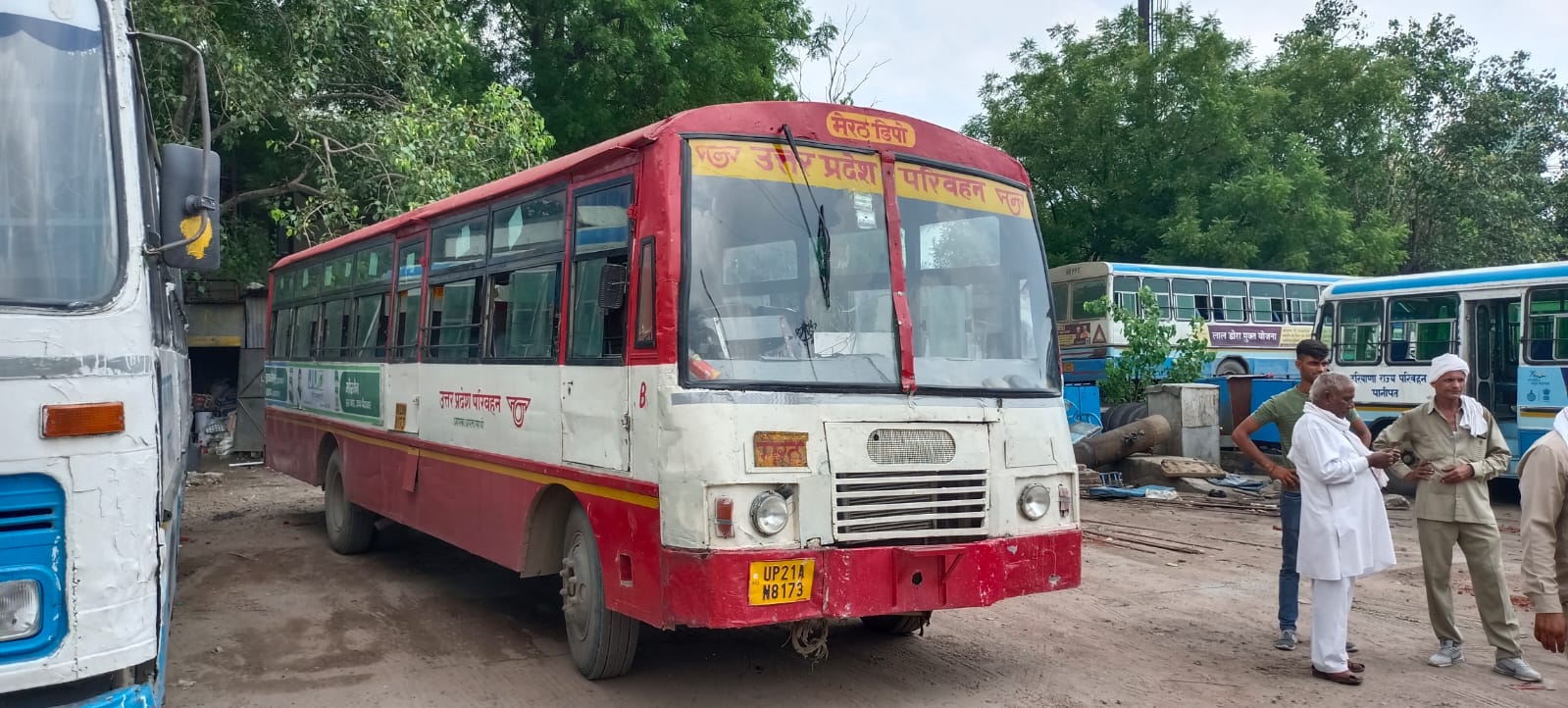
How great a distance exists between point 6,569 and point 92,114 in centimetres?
149

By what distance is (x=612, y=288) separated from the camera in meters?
5.47

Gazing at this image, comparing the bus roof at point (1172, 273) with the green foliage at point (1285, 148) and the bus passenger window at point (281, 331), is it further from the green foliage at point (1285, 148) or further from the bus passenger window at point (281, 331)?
the bus passenger window at point (281, 331)

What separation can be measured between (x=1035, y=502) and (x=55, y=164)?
4423mm

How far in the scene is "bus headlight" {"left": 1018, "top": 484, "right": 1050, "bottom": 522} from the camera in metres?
5.68

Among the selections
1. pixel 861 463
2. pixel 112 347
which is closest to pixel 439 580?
pixel 861 463

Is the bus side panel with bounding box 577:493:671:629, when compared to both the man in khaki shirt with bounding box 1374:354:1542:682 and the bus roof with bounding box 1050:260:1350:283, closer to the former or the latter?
the man in khaki shirt with bounding box 1374:354:1542:682

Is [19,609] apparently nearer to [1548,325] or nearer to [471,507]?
[471,507]

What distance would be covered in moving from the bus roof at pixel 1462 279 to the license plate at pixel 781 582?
11814mm

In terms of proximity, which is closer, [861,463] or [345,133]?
[861,463]

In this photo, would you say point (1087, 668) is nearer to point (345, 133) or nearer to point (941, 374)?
point (941, 374)

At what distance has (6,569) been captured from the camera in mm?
3279

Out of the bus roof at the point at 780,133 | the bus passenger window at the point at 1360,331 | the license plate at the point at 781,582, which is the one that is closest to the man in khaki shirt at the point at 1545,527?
the bus roof at the point at 780,133

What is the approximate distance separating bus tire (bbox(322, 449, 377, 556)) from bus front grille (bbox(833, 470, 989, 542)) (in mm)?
6249

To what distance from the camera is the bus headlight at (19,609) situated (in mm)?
3289
